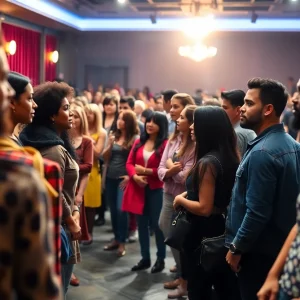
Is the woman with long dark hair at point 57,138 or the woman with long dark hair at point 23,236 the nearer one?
the woman with long dark hair at point 23,236

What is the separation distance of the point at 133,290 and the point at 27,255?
2925 millimetres

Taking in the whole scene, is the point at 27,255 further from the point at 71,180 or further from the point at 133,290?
the point at 133,290

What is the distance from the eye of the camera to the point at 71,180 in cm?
241

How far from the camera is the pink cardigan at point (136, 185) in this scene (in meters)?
4.19

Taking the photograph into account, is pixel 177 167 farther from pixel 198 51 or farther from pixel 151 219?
pixel 198 51

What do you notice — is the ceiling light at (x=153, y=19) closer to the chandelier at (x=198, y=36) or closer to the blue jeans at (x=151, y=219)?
the chandelier at (x=198, y=36)

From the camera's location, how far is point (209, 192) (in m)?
2.60

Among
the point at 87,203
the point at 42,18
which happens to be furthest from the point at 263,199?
the point at 42,18

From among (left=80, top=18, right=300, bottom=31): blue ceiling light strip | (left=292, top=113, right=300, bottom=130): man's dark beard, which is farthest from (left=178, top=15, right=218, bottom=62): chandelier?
(left=292, top=113, right=300, bottom=130): man's dark beard

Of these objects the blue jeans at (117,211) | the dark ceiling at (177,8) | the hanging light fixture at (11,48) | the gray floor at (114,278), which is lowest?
the gray floor at (114,278)

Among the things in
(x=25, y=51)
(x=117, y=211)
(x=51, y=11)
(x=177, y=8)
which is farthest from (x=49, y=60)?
(x=117, y=211)

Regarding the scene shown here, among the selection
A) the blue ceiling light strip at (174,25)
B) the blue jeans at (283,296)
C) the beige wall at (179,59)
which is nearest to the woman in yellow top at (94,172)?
the blue jeans at (283,296)

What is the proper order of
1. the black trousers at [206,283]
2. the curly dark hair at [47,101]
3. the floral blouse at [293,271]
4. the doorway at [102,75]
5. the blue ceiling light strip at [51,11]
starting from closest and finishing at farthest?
the floral blouse at [293,271]
the curly dark hair at [47,101]
the black trousers at [206,283]
the blue ceiling light strip at [51,11]
the doorway at [102,75]

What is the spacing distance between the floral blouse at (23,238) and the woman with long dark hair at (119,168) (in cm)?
364
